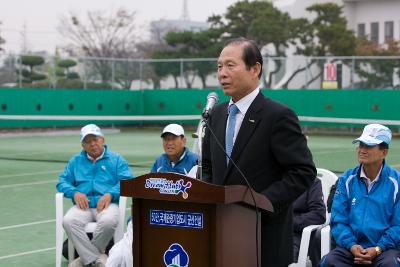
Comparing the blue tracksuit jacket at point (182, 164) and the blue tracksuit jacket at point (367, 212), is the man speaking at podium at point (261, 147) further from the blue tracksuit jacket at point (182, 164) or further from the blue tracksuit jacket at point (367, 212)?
the blue tracksuit jacket at point (182, 164)

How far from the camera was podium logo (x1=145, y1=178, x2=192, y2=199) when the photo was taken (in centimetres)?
380

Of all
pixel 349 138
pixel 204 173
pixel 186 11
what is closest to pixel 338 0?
pixel 186 11

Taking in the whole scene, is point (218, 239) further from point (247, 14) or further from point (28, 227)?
point (247, 14)

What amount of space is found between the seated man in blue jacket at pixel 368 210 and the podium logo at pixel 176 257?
2190 millimetres

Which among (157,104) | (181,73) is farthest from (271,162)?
(181,73)

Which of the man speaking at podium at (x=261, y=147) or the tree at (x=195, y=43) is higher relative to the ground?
the tree at (x=195, y=43)

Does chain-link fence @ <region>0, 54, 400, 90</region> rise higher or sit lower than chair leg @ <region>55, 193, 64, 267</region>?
higher

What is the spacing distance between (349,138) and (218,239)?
2297cm

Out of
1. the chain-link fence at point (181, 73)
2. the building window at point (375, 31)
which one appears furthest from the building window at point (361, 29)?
the chain-link fence at point (181, 73)

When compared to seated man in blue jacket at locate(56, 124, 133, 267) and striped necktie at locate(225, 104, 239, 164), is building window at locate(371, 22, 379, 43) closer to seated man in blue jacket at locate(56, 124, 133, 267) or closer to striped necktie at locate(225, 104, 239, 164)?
seated man in blue jacket at locate(56, 124, 133, 267)

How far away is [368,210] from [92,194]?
10.00 feet

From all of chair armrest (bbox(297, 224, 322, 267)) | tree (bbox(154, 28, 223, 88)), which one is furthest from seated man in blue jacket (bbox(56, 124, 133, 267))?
tree (bbox(154, 28, 223, 88))

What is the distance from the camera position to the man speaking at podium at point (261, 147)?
4062 millimetres

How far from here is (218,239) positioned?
377 centimetres
